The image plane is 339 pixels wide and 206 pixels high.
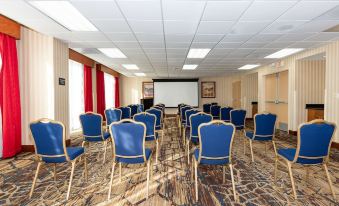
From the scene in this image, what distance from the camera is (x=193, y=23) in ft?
13.0

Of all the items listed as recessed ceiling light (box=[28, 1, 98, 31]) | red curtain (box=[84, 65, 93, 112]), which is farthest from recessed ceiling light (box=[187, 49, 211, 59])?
red curtain (box=[84, 65, 93, 112])

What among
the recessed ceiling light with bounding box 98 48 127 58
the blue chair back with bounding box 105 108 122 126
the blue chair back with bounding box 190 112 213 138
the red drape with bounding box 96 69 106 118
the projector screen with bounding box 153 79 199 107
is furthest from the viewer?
the projector screen with bounding box 153 79 199 107

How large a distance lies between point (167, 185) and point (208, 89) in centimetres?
1189

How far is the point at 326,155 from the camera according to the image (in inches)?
106

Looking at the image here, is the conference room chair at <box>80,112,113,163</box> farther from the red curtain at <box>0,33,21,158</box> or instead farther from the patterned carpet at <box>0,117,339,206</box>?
the red curtain at <box>0,33,21,158</box>

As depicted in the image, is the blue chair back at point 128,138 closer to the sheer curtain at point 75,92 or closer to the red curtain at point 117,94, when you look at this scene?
the sheer curtain at point 75,92

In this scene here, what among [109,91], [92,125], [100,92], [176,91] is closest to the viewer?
[92,125]

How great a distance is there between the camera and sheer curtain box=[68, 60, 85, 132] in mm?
8188

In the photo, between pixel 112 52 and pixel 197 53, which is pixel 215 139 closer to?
pixel 197 53

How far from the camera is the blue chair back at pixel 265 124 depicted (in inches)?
161

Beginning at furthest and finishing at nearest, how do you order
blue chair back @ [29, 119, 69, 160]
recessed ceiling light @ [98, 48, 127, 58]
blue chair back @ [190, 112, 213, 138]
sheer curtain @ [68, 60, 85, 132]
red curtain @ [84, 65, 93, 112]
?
red curtain @ [84, 65, 93, 112] < sheer curtain @ [68, 60, 85, 132] < recessed ceiling light @ [98, 48, 127, 58] < blue chair back @ [190, 112, 213, 138] < blue chair back @ [29, 119, 69, 160]

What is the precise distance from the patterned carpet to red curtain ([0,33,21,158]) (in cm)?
50

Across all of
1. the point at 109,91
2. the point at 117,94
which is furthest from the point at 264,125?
the point at 117,94

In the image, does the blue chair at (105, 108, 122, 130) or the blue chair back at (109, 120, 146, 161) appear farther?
the blue chair at (105, 108, 122, 130)
